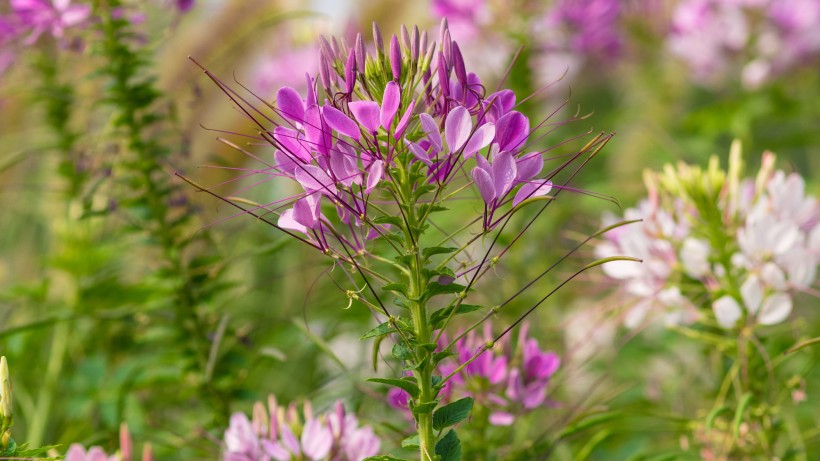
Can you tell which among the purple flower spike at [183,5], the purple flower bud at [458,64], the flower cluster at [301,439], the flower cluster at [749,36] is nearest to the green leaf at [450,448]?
the flower cluster at [301,439]

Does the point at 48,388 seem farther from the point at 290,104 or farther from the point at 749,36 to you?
the point at 749,36

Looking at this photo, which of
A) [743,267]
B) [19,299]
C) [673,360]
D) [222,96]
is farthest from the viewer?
[222,96]

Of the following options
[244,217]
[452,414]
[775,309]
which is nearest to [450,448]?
[452,414]

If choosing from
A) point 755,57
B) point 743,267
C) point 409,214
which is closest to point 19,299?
point 409,214

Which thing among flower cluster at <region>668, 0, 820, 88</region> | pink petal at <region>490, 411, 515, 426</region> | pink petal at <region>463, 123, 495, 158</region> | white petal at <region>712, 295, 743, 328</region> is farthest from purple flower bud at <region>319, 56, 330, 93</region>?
flower cluster at <region>668, 0, 820, 88</region>

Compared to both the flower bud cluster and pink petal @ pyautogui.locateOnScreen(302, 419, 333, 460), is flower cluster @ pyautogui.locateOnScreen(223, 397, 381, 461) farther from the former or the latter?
the flower bud cluster

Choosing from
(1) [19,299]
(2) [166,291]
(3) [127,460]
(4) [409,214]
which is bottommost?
(3) [127,460]

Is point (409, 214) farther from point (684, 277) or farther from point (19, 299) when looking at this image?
point (19, 299)
